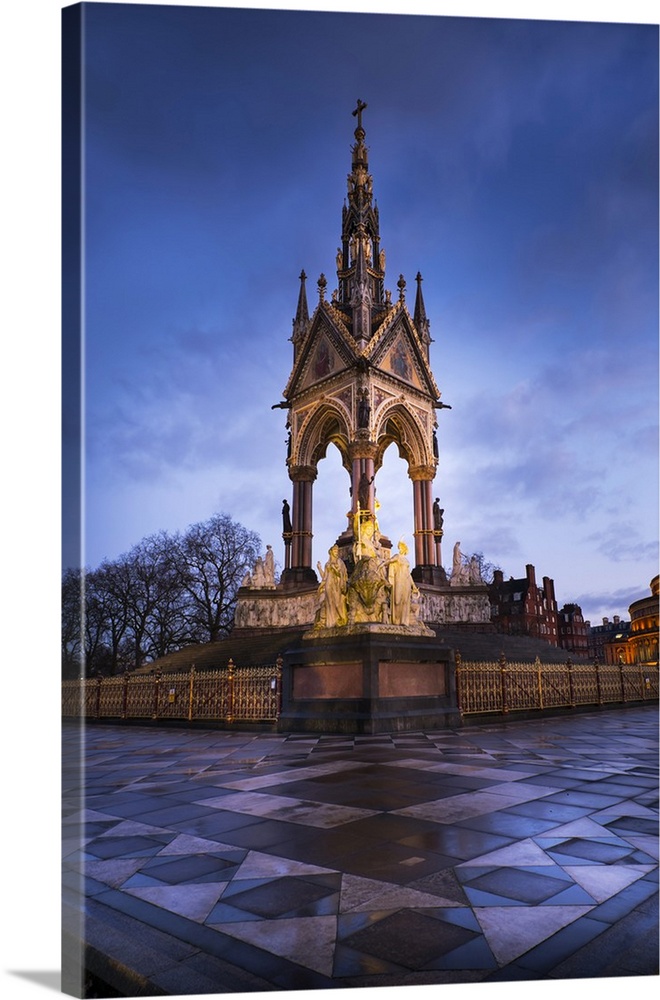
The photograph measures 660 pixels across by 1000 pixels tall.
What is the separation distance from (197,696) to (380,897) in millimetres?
12902

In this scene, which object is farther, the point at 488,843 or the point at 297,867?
the point at 488,843

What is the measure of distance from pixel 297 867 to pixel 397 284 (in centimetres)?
3355

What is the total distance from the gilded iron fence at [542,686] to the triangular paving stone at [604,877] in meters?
9.69

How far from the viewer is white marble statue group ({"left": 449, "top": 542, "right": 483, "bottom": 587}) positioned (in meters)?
30.5

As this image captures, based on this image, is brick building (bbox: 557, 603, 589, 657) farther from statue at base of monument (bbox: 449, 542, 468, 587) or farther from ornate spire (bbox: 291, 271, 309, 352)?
ornate spire (bbox: 291, 271, 309, 352)

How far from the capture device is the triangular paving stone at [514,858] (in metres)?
3.57

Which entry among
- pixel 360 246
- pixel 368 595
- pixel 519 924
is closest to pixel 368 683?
pixel 368 595

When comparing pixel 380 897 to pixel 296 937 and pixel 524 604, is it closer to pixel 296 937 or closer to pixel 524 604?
pixel 296 937

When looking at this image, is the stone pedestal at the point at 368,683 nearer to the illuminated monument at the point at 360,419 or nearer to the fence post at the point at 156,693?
the fence post at the point at 156,693

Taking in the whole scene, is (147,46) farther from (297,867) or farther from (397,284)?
(397,284)

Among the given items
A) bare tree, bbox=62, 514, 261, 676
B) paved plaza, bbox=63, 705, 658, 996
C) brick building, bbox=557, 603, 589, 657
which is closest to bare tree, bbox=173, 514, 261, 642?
bare tree, bbox=62, 514, 261, 676

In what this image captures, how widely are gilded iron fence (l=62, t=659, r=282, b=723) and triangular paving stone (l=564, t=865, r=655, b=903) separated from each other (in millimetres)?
9913

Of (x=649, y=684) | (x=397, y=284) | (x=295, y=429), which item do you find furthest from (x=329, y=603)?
(x=397, y=284)
